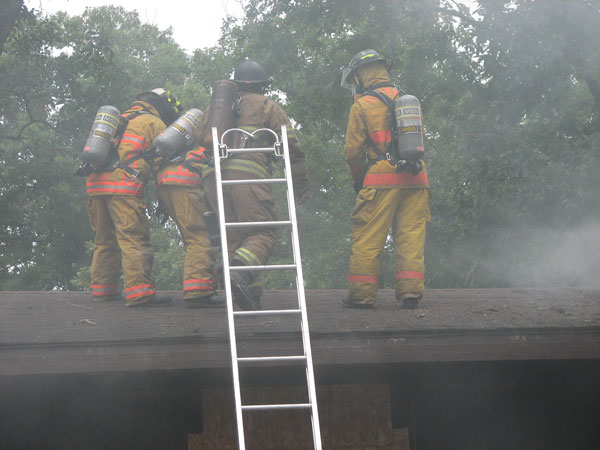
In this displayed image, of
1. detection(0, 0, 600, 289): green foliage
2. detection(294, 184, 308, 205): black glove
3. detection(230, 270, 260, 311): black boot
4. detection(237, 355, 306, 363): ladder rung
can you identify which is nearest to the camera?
detection(237, 355, 306, 363): ladder rung

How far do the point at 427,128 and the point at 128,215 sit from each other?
614 inches

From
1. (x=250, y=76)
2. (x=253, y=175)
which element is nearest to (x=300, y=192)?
(x=253, y=175)

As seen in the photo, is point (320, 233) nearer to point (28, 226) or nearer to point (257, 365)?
point (28, 226)

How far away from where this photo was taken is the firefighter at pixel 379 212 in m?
5.06

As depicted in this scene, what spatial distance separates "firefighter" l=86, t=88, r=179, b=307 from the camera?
550 centimetres

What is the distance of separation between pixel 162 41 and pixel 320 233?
9748 millimetres

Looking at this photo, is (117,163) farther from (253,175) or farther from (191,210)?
(253,175)

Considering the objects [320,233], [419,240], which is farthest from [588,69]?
[320,233]

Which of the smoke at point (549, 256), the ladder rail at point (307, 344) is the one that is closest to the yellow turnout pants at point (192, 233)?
the ladder rail at point (307, 344)

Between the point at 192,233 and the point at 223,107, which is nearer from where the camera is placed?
the point at 223,107

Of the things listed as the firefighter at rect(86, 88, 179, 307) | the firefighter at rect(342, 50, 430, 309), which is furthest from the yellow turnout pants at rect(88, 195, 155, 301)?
the firefighter at rect(342, 50, 430, 309)

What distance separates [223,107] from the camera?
205 inches

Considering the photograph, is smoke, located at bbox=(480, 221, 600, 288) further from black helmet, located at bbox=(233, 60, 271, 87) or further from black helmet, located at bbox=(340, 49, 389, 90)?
black helmet, located at bbox=(233, 60, 271, 87)

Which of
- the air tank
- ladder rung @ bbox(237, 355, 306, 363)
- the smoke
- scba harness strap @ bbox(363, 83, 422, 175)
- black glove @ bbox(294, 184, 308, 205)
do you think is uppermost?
the air tank
